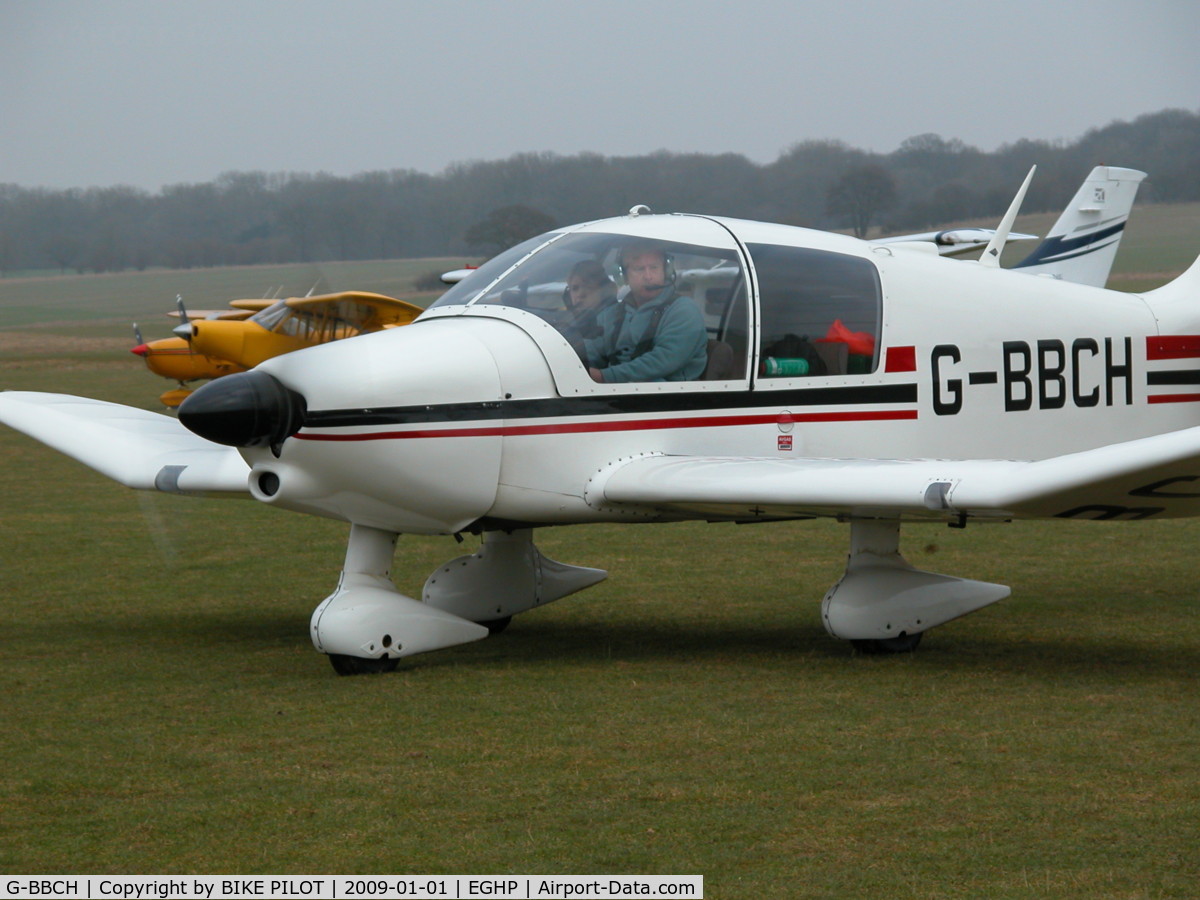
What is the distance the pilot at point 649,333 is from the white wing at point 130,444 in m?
1.89

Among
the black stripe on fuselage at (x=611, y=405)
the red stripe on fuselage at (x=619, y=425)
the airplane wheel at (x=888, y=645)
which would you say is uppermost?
the black stripe on fuselage at (x=611, y=405)

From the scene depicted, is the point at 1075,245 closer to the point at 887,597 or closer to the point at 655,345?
the point at 887,597

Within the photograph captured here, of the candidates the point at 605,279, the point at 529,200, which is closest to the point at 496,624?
the point at 605,279

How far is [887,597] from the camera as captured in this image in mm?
6746

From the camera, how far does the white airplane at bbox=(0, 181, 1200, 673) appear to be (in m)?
6.08

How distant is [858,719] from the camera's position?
217 inches

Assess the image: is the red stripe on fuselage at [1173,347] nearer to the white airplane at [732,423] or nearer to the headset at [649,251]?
the white airplane at [732,423]

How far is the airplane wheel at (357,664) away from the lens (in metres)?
6.47

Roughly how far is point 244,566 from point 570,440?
4398 mm

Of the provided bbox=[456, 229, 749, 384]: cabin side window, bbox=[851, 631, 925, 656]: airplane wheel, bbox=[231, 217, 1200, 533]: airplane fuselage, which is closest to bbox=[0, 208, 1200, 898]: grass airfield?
bbox=[851, 631, 925, 656]: airplane wheel

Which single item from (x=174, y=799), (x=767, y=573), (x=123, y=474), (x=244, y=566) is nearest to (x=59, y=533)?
(x=244, y=566)
